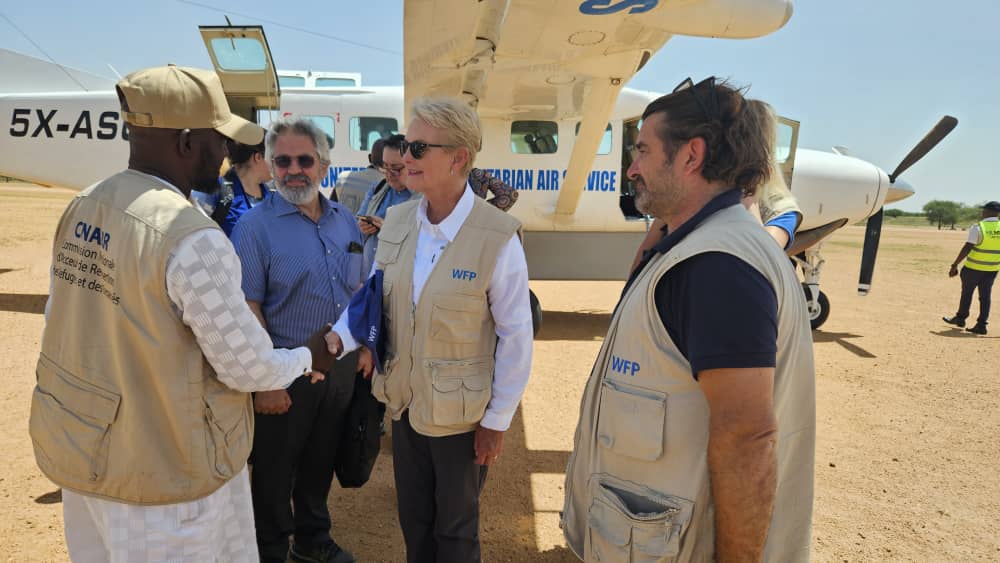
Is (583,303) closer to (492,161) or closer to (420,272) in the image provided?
(492,161)

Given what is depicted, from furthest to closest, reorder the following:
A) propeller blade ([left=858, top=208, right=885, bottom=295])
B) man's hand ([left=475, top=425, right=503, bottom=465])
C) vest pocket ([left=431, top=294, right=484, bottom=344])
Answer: propeller blade ([left=858, top=208, right=885, bottom=295]) < man's hand ([left=475, top=425, right=503, bottom=465]) < vest pocket ([left=431, top=294, right=484, bottom=344])

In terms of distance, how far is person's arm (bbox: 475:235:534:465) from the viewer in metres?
1.90

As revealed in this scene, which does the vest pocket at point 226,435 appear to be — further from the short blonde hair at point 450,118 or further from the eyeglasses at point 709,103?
the eyeglasses at point 709,103

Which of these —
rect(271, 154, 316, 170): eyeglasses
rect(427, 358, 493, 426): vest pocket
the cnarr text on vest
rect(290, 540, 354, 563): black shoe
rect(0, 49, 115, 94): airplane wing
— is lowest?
rect(290, 540, 354, 563): black shoe

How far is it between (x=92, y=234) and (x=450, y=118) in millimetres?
1092

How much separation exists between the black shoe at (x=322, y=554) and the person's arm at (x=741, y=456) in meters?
2.10

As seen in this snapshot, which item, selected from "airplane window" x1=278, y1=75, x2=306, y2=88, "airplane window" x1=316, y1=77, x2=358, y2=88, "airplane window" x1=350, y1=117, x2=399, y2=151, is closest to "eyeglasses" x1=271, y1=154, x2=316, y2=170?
"airplane window" x1=350, y1=117, x2=399, y2=151

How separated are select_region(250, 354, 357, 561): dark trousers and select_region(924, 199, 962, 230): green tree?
7941 centimetres

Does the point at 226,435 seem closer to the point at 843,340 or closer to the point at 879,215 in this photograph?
the point at 843,340

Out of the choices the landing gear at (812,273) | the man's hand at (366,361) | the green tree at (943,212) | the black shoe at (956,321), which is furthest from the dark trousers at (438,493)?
the green tree at (943,212)

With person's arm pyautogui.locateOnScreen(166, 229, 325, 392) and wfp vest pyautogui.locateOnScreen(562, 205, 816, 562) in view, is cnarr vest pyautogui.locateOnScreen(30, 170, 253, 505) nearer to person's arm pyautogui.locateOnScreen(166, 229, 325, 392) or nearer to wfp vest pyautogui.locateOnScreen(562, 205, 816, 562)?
person's arm pyautogui.locateOnScreen(166, 229, 325, 392)

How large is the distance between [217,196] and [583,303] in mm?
8748

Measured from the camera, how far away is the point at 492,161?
7.99 meters

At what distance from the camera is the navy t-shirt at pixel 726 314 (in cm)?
110
